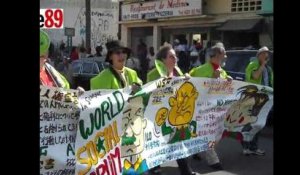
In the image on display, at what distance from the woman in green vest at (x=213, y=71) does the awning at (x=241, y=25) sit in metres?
14.9

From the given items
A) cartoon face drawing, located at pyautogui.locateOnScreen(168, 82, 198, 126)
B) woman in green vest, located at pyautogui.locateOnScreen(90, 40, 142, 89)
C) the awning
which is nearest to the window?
the awning

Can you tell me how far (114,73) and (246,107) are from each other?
2.28 metres

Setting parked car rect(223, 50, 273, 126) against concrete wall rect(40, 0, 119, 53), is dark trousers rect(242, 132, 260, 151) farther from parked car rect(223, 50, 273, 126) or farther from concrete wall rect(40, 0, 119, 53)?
concrete wall rect(40, 0, 119, 53)

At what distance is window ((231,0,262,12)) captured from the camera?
22.4 metres

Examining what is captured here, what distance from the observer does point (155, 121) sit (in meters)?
5.78

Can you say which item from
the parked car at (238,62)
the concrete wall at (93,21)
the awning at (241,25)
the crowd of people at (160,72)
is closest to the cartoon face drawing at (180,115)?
the crowd of people at (160,72)

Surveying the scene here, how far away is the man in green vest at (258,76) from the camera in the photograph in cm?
797

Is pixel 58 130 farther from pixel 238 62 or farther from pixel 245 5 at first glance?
pixel 245 5

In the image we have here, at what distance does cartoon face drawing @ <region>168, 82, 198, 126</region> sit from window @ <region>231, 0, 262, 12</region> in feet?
54.6

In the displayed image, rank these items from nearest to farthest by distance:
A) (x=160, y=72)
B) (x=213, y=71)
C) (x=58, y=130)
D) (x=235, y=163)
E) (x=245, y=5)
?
(x=58, y=130), (x=160, y=72), (x=213, y=71), (x=235, y=163), (x=245, y=5)

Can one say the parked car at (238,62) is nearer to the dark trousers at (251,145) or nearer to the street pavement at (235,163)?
the street pavement at (235,163)

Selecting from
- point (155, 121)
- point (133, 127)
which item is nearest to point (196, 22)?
point (155, 121)
